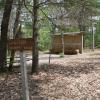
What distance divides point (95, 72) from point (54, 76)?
1629 millimetres

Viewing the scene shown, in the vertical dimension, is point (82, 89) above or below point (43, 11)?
below

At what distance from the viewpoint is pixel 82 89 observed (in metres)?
8.62

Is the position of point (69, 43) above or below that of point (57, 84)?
above

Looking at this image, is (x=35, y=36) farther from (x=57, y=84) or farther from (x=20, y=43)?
(x=20, y=43)

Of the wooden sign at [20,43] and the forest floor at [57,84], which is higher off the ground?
the wooden sign at [20,43]

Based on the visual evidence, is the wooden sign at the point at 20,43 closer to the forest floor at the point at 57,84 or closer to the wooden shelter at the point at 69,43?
the forest floor at the point at 57,84

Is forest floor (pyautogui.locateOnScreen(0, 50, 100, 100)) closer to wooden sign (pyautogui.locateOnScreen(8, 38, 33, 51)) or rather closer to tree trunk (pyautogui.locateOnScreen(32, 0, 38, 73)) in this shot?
tree trunk (pyautogui.locateOnScreen(32, 0, 38, 73))

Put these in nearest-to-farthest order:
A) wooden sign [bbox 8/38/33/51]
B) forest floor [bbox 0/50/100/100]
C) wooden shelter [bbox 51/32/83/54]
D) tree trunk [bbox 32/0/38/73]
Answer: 1. wooden sign [bbox 8/38/33/51]
2. forest floor [bbox 0/50/100/100]
3. tree trunk [bbox 32/0/38/73]
4. wooden shelter [bbox 51/32/83/54]

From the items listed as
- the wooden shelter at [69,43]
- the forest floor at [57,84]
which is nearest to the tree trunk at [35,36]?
the forest floor at [57,84]

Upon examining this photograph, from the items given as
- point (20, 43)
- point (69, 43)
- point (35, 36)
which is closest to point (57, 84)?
point (35, 36)

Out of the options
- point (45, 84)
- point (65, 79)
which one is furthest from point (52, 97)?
point (65, 79)

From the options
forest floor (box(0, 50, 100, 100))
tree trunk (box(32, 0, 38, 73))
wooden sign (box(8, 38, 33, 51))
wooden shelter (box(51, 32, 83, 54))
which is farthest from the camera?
wooden shelter (box(51, 32, 83, 54))

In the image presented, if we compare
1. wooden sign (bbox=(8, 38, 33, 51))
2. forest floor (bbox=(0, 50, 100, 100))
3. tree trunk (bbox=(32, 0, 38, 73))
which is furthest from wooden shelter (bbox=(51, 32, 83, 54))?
wooden sign (bbox=(8, 38, 33, 51))

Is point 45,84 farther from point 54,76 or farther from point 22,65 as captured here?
point 22,65
